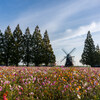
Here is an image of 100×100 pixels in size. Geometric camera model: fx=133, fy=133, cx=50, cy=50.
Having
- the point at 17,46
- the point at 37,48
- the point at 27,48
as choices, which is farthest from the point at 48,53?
the point at 17,46

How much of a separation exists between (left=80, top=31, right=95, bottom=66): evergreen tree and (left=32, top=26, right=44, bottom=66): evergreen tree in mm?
14371

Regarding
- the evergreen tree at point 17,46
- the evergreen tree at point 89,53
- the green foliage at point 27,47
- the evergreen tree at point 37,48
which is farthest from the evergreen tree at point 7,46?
the evergreen tree at point 89,53

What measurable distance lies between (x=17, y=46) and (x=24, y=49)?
6.91ft

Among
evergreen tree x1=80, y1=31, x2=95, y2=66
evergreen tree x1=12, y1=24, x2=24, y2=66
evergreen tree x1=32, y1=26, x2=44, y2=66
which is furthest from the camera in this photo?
evergreen tree x1=80, y1=31, x2=95, y2=66

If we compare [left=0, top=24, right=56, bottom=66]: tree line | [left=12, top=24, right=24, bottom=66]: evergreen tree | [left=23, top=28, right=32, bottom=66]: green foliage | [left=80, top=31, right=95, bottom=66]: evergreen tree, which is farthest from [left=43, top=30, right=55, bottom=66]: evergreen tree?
[left=80, top=31, right=95, bottom=66]: evergreen tree

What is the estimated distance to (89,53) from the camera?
137 ft

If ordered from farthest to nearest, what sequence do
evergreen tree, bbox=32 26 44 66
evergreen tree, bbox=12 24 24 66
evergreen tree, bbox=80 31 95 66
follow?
evergreen tree, bbox=80 31 95 66, evergreen tree, bbox=32 26 44 66, evergreen tree, bbox=12 24 24 66

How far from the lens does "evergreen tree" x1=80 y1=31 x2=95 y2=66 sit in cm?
4146

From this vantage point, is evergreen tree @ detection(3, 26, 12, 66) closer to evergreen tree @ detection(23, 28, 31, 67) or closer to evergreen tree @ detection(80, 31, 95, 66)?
evergreen tree @ detection(23, 28, 31, 67)

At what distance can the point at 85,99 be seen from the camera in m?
4.90

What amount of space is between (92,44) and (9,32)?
84.1 ft

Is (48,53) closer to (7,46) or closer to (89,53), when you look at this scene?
(7,46)

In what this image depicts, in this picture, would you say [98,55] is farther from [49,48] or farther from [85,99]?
[85,99]

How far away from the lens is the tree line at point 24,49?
35.4 metres
